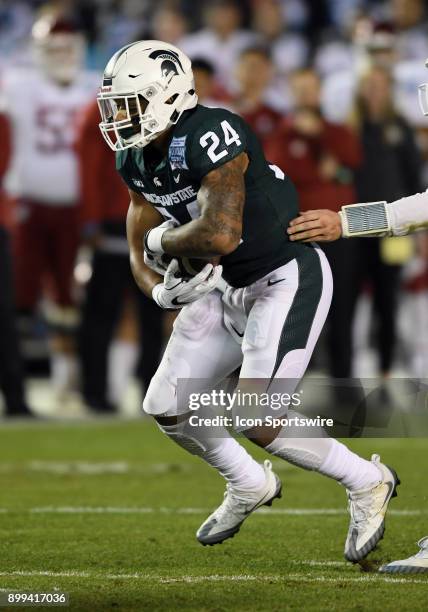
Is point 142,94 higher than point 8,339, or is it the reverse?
point 142,94

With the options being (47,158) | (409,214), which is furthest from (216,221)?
(47,158)

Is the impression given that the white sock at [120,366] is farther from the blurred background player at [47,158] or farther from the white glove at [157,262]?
the white glove at [157,262]

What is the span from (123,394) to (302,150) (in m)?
2.35

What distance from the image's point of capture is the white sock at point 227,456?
4535 mm

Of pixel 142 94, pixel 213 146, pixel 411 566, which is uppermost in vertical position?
pixel 142 94

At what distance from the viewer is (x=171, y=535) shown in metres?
4.91

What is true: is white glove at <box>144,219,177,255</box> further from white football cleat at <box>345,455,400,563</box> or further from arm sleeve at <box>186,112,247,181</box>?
white football cleat at <box>345,455,400,563</box>

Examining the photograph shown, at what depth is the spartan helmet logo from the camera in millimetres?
4441

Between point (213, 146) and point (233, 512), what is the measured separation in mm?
1217

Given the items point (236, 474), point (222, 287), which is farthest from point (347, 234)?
point (236, 474)

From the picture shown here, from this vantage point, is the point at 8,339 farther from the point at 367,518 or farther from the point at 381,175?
the point at 367,518

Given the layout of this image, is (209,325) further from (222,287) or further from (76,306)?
(76,306)

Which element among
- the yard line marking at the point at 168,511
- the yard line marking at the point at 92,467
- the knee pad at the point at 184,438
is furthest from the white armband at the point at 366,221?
the yard line marking at the point at 92,467

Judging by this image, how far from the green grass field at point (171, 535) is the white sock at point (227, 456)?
0.77ft
